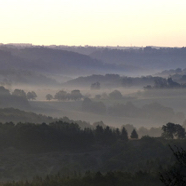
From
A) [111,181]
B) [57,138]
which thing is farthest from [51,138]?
[111,181]

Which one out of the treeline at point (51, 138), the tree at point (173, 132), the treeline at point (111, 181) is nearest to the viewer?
the treeline at point (111, 181)

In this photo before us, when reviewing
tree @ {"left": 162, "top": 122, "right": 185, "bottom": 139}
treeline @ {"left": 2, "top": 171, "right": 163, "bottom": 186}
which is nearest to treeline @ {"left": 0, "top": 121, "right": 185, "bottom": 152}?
tree @ {"left": 162, "top": 122, "right": 185, "bottom": 139}

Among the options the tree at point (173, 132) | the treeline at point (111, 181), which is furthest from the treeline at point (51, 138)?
the treeline at point (111, 181)

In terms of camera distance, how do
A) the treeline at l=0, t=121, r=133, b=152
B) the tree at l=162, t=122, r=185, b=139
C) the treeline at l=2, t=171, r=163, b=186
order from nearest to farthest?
1. the treeline at l=2, t=171, r=163, b=186
2. the treeline at l=0, t=121, r=133, b=152
3. the tree at l=162, t=122, r=185, b=139

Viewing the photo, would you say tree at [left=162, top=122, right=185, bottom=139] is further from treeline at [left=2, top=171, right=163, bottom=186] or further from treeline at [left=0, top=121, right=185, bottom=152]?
treeline at [left=2, top=171, right=163, bottom=186]

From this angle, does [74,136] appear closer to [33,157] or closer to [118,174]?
[33,157]

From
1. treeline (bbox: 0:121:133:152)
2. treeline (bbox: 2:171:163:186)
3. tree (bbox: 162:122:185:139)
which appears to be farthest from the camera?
tree (bbox: 162:122:185:139)

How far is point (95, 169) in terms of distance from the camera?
162 metres

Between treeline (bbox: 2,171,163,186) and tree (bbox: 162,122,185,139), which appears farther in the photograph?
tree (bbox: 162,122,185,139)

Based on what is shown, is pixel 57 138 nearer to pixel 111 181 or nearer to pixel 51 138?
pixel 51 138

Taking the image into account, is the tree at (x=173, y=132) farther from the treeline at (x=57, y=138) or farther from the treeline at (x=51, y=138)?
the treeline at (x=51, y=138)

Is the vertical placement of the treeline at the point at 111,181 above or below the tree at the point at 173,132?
below

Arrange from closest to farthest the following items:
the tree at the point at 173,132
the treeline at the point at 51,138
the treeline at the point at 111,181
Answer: the treeline at the point at 111,181 → the treeline at the point at 51,138 → the tree at the point at 173,132

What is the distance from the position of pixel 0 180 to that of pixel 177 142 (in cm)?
5823
